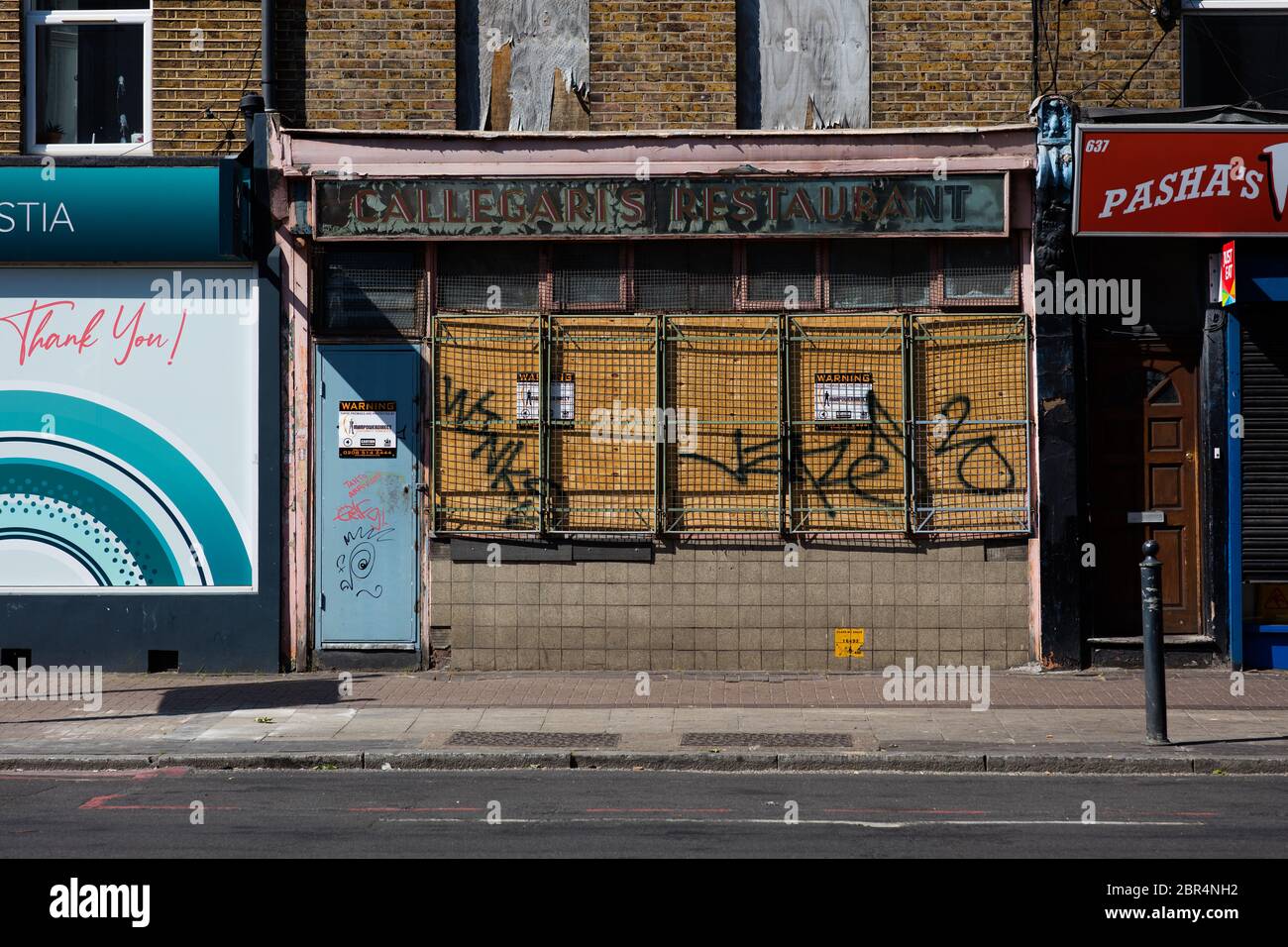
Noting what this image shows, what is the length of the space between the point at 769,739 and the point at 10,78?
9463mm

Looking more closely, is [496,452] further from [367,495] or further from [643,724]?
[643,724]

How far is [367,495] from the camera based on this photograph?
537 inches

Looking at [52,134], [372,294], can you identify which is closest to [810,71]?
[372,294]

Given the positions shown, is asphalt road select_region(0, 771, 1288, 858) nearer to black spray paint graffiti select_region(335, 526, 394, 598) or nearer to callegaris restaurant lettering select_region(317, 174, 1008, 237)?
black spray paint graffiti select_region(335, 526, 394, 598)

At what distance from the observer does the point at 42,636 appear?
13609 mm

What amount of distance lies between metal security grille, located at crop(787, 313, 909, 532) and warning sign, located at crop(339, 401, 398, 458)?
377 centimetres

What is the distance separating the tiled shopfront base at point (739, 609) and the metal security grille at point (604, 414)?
0.60 metres

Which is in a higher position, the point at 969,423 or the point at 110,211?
the point at 110,211

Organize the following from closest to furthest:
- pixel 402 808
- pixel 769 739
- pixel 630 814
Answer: pixel 630 814
pixel 402 808
pixel 769 739

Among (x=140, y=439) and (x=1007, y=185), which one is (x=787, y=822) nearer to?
(x=1007, y=185)

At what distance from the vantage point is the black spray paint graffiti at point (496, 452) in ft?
44.6

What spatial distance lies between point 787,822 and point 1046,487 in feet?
19.6

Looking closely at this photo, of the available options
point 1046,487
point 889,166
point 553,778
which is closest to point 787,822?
point 553,778

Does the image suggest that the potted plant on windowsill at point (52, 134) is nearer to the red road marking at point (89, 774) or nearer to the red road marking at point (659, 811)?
the red road marking at point (89, 774)
